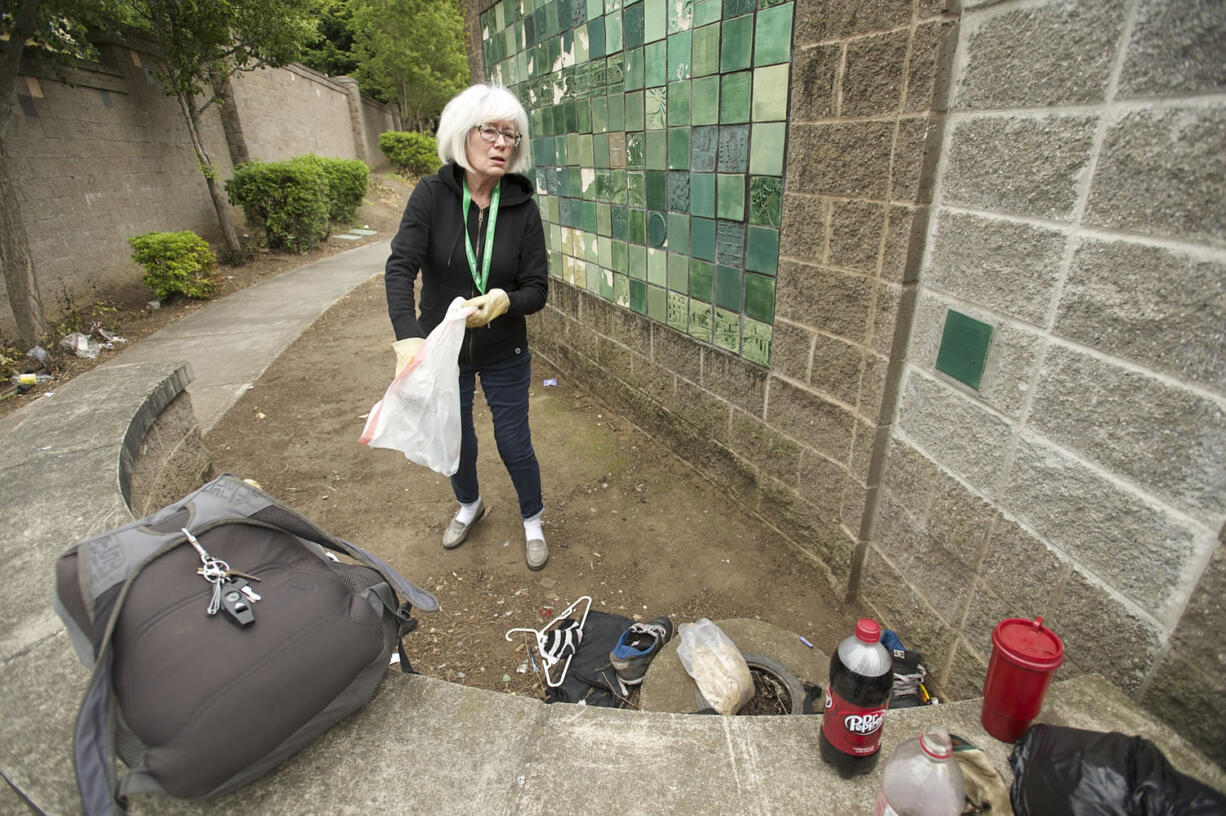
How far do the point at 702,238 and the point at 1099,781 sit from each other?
103 inches

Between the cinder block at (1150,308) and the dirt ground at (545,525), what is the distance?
1612 millimetres

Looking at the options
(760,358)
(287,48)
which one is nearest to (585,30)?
(760,358)

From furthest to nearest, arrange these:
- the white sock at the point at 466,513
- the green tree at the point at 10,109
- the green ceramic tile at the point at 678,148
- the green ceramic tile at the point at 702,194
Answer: the green tree at the point at 10,109 < the white sock at the point at 466,513 < the green ceramic tile at the point at 678,148 < the green ceramic tile at the point at 702,194

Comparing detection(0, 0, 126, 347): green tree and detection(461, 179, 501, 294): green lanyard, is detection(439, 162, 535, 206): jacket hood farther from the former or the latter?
detection(0, 0, 126, 347): green tree

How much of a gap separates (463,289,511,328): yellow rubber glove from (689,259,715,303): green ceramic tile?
3.83ft

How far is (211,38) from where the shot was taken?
8.26 meters

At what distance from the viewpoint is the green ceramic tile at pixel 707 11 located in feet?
8.96

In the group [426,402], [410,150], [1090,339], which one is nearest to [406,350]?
[426,402]

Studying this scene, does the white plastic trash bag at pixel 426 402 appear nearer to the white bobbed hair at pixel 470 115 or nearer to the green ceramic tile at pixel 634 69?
the white bobbed hair at pixel 470 115

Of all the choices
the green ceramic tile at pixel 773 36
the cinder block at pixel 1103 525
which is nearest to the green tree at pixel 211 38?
the green ceramic tile at pixel 773 36

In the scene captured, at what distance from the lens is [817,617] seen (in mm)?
2682

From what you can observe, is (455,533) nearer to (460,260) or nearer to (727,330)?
(460,260)

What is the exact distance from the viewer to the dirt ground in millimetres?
2721

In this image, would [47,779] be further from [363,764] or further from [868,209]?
[868,209]
